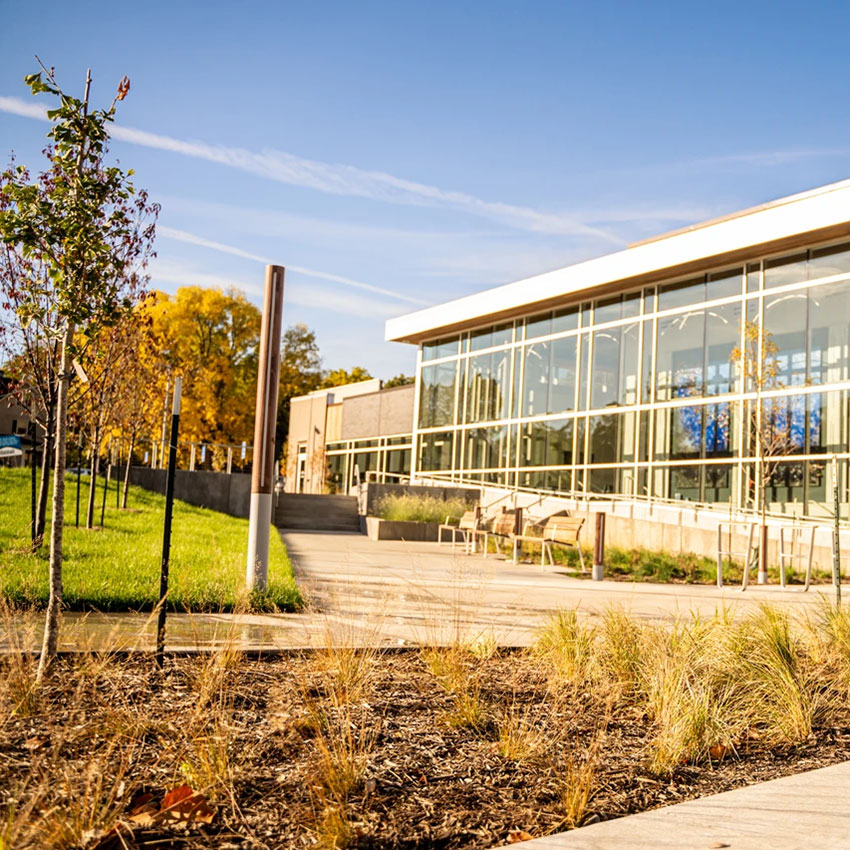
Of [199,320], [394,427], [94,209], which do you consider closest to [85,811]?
[94,209]

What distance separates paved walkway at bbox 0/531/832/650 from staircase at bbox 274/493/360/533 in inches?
245

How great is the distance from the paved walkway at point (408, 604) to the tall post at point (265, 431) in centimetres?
68

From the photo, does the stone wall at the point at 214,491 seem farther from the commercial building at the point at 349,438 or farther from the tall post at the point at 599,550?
the tall post at the point at 599,550

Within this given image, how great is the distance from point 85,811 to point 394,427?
36.6m

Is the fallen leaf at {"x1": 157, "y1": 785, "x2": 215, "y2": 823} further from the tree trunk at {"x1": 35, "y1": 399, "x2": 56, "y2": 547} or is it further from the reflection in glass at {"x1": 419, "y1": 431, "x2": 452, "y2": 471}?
the reflection in glass at {"x1": 419, "y1": 431, "x2": 452, "y2": 471}

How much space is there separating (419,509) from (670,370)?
8130 millimetres

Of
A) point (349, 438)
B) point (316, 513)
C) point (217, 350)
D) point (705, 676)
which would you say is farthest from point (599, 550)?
point (217, 350)

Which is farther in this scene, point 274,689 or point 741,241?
point 741,241

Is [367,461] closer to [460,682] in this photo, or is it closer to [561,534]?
[561,534]

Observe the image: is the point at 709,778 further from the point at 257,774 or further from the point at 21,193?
the point at 21,193

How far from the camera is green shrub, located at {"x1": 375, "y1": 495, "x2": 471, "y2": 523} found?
25.1 meters

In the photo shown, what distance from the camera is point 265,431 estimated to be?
9.09m

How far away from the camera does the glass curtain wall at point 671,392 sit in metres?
22.4

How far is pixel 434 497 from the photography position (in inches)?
1106
